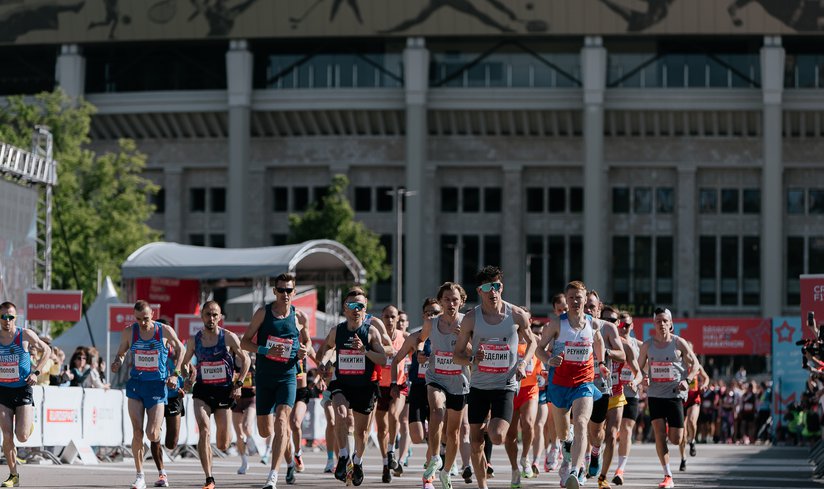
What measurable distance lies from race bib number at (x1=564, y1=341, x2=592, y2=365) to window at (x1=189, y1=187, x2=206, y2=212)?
66204 mm

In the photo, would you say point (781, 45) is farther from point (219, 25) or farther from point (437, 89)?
point (219, 25)

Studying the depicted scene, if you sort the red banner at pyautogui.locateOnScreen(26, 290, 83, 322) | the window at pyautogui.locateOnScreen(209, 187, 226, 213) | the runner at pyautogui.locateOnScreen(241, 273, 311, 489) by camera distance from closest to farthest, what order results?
the runner at pyautogui.locateOnScreen(241, 273, 311, 489), the red banner at pyautogui.locateOnScreen(26, 290, 83, 322), the window at pyautogui.locateOnScreen(209, 187, 226, 213)

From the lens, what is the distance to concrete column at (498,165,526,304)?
78062 mm

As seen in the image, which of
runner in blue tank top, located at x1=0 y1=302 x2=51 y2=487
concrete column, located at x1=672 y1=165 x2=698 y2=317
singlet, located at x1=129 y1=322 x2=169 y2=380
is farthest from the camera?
concrete column, located at x1=672 y1=165 x2=698 y2=317

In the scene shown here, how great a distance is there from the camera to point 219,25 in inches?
2945

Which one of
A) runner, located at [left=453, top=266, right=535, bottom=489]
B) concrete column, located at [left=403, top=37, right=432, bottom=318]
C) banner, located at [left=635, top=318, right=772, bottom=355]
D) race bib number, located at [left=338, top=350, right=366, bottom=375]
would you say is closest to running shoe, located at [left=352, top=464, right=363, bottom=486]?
race bib number, located at [left=338, top=350, right=366, bottom=375]

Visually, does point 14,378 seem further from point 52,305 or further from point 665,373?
point 52,305

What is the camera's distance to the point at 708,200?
78375 millimetres

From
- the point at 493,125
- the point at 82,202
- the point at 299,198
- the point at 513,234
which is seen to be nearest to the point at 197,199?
the point at 299,198

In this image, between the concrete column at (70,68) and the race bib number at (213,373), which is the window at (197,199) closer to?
the concrete column at (70,68)

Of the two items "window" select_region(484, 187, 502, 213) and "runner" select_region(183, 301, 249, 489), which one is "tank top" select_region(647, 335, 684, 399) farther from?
"window" select_region(484, 187, 502, 213)

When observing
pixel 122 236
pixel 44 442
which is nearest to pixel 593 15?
pixel 122 236

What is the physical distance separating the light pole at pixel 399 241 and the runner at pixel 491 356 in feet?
176

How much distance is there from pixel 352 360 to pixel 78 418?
8058mm
